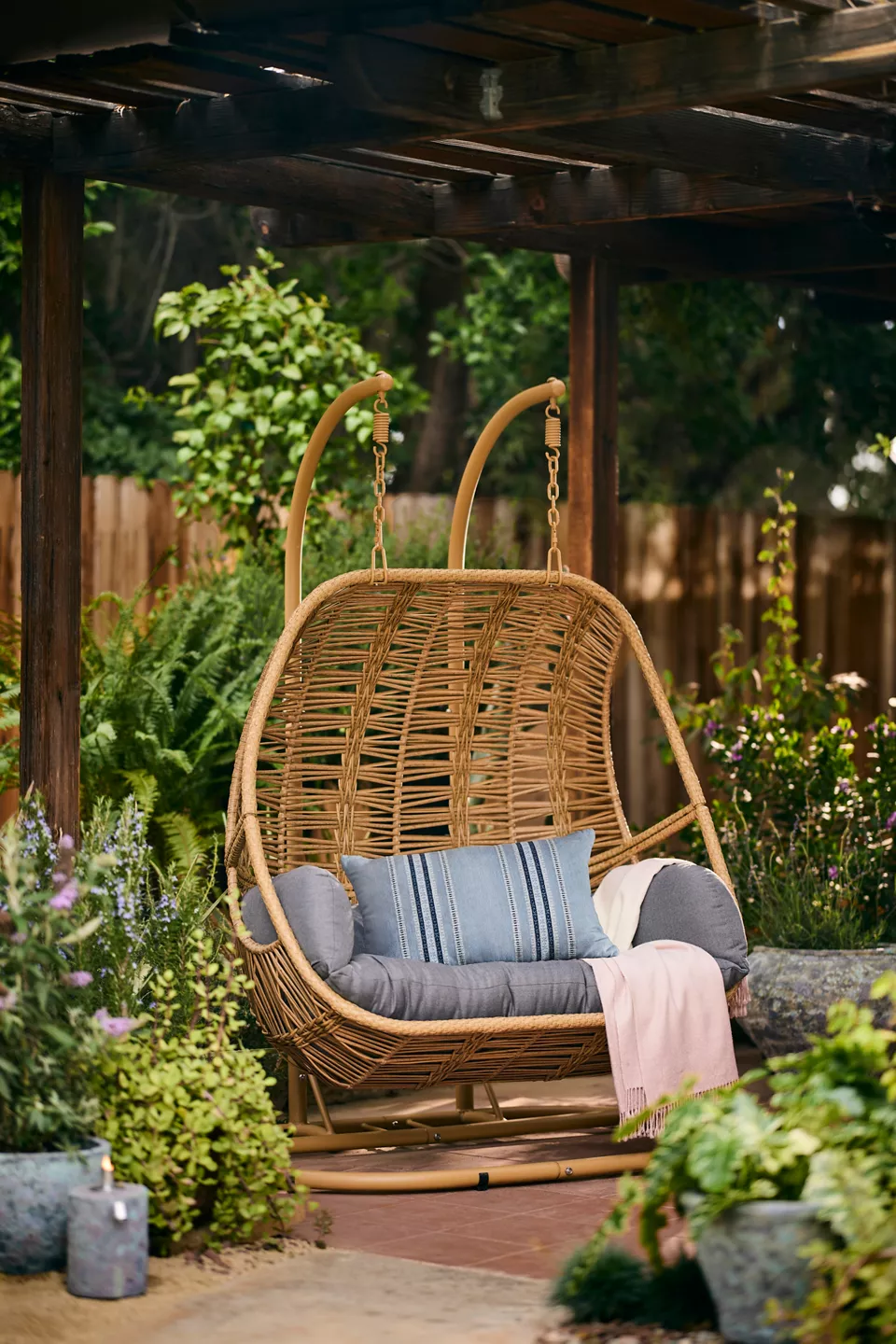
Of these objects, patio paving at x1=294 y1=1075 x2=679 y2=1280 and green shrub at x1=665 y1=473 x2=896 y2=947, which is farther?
green shrub at x1=665 y1=473 x2=896 y2=947

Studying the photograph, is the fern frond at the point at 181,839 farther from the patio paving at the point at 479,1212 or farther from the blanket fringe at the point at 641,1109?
the blanket fringe at the point at 641,1109

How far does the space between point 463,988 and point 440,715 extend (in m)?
1.02

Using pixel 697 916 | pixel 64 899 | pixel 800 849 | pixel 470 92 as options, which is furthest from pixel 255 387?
pixel 64 899

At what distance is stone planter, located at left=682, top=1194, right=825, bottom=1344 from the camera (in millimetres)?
2859

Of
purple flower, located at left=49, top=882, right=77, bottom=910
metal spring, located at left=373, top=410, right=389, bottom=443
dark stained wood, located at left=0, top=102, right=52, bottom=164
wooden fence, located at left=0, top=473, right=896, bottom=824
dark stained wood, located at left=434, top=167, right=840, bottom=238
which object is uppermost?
dark stained wood, located at left=0, top=102, right=52, bottom=164

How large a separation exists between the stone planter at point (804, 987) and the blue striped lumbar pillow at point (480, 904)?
1.66 feet

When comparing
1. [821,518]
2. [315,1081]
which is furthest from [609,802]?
→ [821,518]

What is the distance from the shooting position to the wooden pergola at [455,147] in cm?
371

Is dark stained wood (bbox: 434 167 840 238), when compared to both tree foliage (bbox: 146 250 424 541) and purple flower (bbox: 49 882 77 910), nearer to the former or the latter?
tree foliage (bbox: 146 250 424 541)

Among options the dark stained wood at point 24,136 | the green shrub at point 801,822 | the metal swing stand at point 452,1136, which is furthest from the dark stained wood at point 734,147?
the metal swing stand at point 452,1136

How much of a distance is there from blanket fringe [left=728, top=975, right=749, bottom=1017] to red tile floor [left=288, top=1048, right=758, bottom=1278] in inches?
17.5

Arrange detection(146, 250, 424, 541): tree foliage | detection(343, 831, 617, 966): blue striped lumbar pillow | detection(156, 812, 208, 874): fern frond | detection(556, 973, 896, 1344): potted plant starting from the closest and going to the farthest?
detection(556, 973, 896, 1344): potted plant
detection(343, 831, 617, 966): blue striped lumbar pillow
detection(156, 812, 208, 874): fern frond
detection(146, 250, 424, 541): tree foliage

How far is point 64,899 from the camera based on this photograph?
3.44 metres

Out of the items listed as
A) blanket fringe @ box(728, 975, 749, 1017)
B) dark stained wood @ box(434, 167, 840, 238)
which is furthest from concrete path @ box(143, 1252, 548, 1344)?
dark stained wood @ box(434, 167, 840, 238)
